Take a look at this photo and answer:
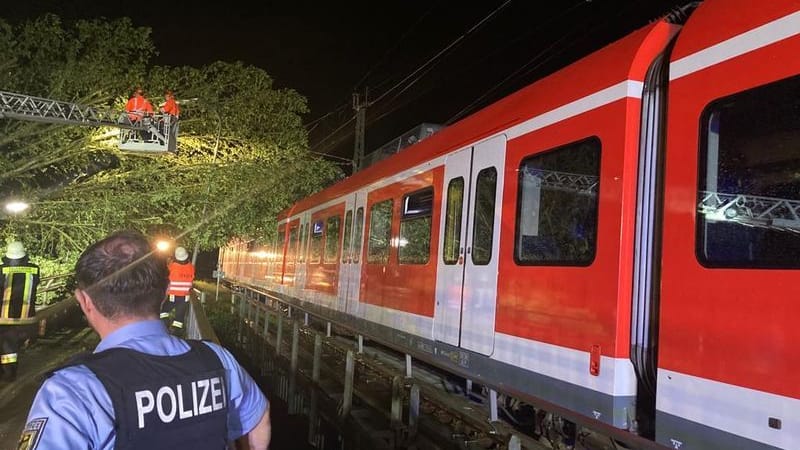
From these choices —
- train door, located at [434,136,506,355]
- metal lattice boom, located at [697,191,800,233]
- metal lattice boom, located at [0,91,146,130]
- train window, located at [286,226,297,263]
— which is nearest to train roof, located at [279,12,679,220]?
train door, located at [434,136,506,355]

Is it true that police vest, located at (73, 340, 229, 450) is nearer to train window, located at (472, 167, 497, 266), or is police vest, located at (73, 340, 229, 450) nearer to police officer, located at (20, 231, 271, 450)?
police officer, located at (20, 231, 271, 450)

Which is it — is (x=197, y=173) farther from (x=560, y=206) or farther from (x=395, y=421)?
(x=560, y=206)

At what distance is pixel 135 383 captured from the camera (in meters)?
1.37

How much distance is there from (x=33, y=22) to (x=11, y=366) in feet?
19.2

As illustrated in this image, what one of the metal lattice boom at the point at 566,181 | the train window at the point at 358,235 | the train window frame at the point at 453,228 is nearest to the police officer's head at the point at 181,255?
the train window at the point at 358,235

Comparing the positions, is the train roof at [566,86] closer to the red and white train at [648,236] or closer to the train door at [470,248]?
the red and white train at [648,236]

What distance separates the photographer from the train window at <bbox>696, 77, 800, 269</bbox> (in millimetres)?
2740

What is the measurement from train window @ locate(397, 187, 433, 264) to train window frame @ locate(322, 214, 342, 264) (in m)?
3.27

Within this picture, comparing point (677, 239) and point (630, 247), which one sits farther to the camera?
point (630, 247)

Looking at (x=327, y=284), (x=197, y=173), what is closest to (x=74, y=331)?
(x=197, y=173)

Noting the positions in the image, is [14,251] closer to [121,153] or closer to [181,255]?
[181,255]

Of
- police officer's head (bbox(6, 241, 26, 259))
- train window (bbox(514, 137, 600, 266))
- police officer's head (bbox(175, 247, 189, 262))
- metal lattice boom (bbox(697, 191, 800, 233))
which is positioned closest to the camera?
metal lattice boom (bbox(697, 191, 800, 233))

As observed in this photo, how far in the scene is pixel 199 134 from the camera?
42.5ft

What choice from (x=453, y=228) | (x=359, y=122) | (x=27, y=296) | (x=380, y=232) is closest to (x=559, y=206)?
(x=453, y=228)
